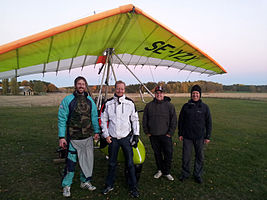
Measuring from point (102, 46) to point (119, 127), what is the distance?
242cm

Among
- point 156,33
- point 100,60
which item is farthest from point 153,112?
point 100,60

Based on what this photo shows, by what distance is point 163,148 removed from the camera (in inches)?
140

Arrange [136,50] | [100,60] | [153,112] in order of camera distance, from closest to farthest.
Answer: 1. [153,112]
2. [136,50]
3. [100,60]

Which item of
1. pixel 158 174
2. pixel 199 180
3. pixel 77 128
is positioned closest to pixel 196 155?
pixel 199 180

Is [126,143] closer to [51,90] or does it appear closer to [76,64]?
[76,64]

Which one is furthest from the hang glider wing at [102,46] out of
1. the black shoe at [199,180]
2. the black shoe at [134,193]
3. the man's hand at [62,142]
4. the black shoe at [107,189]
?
the black shoe at [199,180]

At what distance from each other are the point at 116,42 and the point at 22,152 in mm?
4398

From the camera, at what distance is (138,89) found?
4.78m

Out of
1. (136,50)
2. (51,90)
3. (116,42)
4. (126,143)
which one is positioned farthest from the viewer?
(51,90)

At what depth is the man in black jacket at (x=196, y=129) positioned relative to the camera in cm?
348

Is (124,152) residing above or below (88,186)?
above

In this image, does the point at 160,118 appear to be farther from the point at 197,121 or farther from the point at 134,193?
the point at 134,193

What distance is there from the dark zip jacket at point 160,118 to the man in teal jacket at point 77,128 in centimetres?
113

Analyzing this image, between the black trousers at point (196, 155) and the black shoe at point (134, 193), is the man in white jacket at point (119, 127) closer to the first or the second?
the black shoe at point (134, 193)
